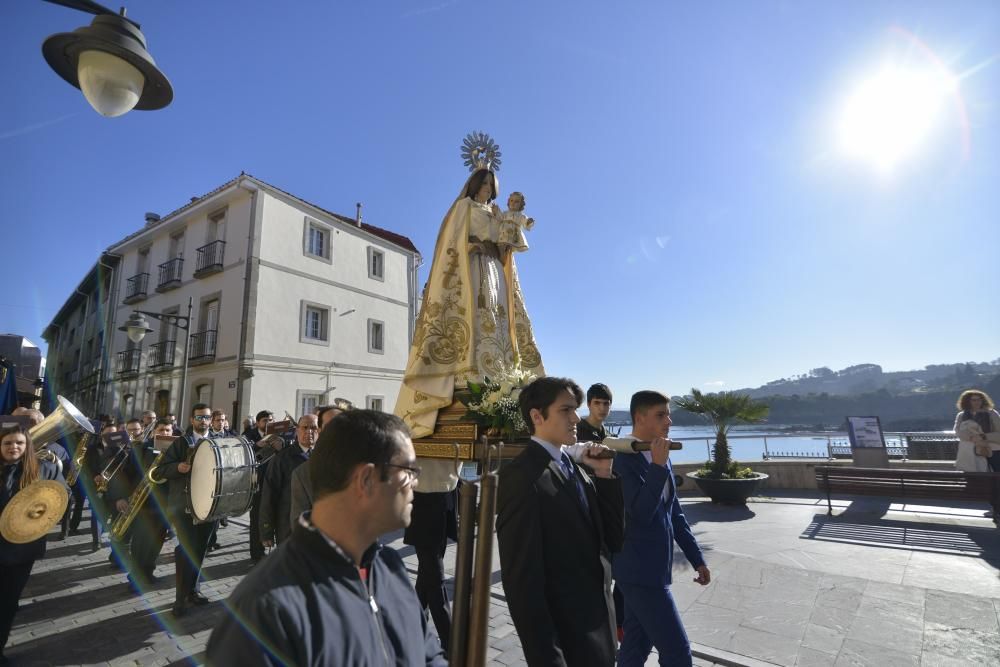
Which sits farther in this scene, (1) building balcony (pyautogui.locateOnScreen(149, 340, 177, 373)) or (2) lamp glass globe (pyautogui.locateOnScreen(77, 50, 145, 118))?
(1) building balcony (pyautogui.locateOnScreen(149, 340, 177, 373))

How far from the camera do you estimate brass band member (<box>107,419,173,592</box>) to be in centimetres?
602

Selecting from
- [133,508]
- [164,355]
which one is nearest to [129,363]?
[164,355]

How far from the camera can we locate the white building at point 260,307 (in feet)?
62.0

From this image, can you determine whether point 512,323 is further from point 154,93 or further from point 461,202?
point 154,93

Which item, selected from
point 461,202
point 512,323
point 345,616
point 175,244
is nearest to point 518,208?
point 461,202

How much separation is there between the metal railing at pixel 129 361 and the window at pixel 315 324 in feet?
27.5

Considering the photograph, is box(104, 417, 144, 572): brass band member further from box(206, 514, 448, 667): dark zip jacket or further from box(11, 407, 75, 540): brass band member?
box(206, 514, 448, 667): dark zip jacket

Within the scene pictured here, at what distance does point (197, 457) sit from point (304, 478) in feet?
6.35

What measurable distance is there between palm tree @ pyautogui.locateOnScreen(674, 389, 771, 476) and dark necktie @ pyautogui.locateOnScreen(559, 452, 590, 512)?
8.17 m

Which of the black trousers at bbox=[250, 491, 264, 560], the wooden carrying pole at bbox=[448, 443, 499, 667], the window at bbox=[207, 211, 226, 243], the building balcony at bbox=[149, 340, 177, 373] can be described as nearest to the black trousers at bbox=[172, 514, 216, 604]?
the black trousers at bbox=[250, 491, 264, 560]

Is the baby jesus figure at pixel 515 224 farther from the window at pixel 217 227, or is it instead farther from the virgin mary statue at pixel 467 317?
the window at pixel 217 227

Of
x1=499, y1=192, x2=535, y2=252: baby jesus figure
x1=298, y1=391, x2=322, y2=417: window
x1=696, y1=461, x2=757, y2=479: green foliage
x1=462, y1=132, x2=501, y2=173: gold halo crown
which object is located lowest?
x1=696, y1=461, x2=757, y2=479: green foliage

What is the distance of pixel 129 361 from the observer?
23.0 meters

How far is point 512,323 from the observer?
5133 mm
